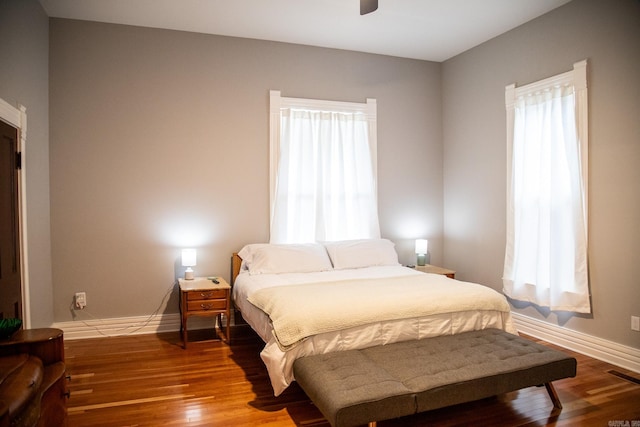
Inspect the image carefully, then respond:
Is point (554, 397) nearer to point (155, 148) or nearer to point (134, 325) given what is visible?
point (134, 325)

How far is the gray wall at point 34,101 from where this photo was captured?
9.87 feet

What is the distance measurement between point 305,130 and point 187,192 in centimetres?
139

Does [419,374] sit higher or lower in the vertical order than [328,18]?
lower

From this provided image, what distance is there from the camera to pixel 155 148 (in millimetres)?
4230

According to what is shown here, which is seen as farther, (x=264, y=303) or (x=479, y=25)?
(x=479, y=25)

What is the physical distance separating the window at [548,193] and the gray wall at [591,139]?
0.29 ft

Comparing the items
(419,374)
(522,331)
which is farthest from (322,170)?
(419,374)

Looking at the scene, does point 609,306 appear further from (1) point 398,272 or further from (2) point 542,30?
(2) point 542,30

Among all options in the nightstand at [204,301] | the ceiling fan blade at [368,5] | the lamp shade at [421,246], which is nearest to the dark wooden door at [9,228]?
the nightstand at [204,301]

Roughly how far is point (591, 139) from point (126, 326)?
442cm

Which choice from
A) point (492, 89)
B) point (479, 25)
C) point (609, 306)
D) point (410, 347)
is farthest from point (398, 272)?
point (479, 25)

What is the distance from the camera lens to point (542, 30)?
12.9 feet

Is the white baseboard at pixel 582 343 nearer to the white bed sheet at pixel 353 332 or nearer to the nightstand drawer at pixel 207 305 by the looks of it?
the white bed sheet at pixel 353 332

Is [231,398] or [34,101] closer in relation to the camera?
[231,398]
